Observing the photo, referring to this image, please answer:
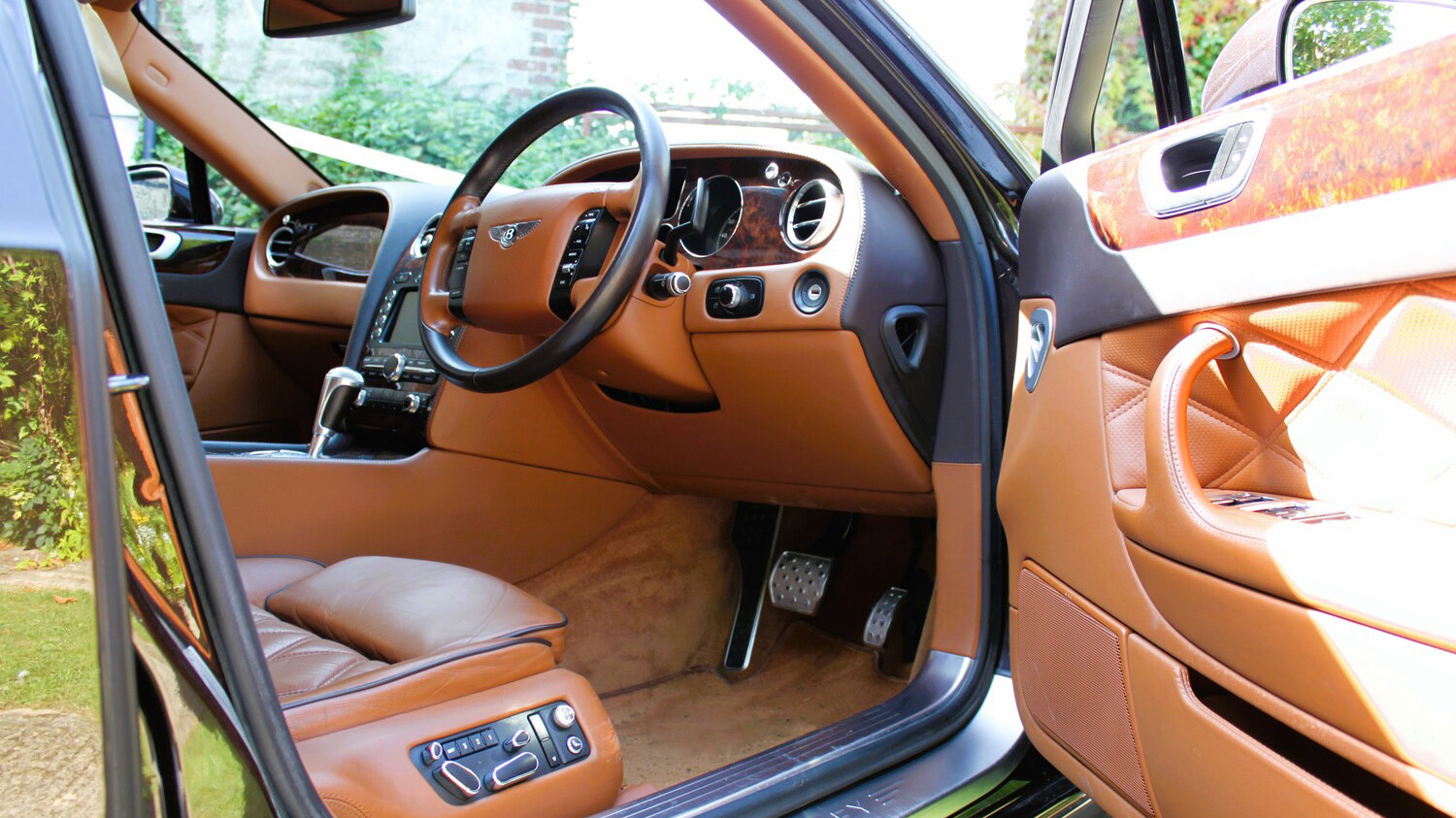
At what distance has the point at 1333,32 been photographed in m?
1.24

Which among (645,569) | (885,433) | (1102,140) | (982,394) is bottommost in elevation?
(645,569)

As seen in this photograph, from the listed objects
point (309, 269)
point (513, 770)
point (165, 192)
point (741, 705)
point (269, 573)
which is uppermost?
point (165, 192)

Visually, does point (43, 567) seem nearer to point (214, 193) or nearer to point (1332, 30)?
point (1332, 30)

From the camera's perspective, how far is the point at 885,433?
67.2 inches

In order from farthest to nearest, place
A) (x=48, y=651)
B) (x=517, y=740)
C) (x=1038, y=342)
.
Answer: (x=1038, y=342) < (x=517, y=740) < (x=48, y=651)

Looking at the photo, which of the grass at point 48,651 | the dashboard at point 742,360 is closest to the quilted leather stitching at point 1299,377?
the dashboard at point 742,360

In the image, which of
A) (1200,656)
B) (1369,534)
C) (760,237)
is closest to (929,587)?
(760,237)

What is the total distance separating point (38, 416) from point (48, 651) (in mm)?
113

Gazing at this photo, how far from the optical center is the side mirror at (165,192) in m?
3.01

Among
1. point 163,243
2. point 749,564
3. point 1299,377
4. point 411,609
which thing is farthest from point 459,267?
point 163,243

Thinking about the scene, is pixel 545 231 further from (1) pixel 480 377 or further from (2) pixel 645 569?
(2) pixel 645 569

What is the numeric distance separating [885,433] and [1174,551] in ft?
2.57

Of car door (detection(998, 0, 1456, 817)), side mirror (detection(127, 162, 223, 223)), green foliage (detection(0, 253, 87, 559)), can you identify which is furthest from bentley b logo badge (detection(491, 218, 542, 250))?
side mirror (detection(127, 162, 223, 223))

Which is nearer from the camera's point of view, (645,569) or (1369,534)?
(1369,534)
